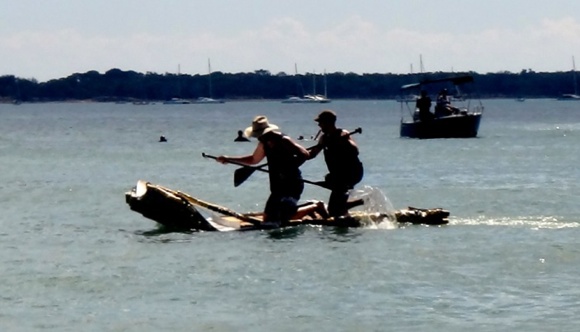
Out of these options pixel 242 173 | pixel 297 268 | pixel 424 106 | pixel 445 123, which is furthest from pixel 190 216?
pixel 445 123

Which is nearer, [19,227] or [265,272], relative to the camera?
[265,272]

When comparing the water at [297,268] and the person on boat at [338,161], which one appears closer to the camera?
the water at [297,268]

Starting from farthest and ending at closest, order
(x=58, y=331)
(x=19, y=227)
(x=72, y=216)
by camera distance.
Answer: (x=72, y=216), (x=19, y=227), (x=58, y=331)

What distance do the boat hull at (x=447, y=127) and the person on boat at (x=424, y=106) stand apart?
0.66 feet

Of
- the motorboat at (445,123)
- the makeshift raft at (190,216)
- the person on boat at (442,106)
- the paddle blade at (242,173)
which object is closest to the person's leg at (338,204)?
the makeshift raft at (190,216)

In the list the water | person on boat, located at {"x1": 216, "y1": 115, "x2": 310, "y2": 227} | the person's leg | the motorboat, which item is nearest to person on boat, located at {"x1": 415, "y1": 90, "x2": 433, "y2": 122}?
the motorboat

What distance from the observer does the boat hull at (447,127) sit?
58.0 m

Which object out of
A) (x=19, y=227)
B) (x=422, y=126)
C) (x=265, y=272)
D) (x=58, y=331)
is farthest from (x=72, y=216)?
(x=422, y=126)

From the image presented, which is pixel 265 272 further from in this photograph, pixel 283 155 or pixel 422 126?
pixel 422 126

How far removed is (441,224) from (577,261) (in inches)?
155

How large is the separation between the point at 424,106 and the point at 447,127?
8.14 feet

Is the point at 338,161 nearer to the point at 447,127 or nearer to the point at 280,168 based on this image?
the point at 280,168

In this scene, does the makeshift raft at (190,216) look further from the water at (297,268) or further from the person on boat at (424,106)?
the person on boat at (424,106)

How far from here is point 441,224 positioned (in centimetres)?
2412
